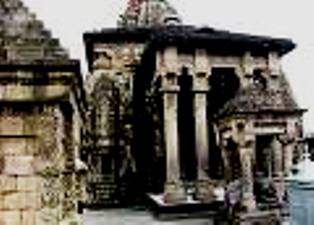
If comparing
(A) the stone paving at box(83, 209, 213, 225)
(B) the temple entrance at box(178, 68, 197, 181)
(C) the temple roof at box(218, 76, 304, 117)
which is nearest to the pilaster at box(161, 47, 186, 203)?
(A) the stone paving at box(83, 209, 213, 225)

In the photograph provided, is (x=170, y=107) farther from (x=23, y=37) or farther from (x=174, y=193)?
(x=23, y=37)

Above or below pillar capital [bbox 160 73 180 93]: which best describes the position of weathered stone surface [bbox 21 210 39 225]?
below

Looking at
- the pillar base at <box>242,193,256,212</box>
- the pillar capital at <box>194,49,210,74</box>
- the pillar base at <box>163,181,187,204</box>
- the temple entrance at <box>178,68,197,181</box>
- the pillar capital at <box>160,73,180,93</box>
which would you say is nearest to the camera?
the pillar base at <box>242,193,256,212</box>

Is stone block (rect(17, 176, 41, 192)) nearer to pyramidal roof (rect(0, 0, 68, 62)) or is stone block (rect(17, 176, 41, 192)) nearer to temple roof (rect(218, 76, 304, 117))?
pyramidal roof (rect(0, 0, 68, 62))

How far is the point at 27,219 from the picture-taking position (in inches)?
256

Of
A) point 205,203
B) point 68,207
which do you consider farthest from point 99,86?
point 68,207

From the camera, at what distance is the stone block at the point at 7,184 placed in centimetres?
652

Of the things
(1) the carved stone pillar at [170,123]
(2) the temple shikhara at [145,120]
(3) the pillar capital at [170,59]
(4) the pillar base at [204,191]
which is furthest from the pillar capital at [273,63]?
(4) the pillar base at [204,191]

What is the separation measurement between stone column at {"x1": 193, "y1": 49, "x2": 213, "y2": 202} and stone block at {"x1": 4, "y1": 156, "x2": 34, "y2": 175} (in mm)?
20169

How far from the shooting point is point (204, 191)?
86.5 feet

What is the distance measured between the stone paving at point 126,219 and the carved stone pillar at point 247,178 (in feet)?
5.58

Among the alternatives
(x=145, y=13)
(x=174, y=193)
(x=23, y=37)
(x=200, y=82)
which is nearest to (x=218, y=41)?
(x=200, y=82)

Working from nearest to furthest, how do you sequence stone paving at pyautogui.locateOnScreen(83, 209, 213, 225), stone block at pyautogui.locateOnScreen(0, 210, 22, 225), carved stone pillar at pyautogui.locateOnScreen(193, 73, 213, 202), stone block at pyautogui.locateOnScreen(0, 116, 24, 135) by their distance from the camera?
stone block at pyautogui.locateOnScreen(0, 210, 22, 225)
stone block at pyautogui.locateOnScreen(0, 116, 24, 135)
stone paving at pyautogui.locateOnScreen(83, 209, 213, 225)
carved stone pillar at pyautogui.locateOnScreen(193, 73, 213, 202)

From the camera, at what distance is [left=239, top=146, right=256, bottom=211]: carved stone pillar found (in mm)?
20370
